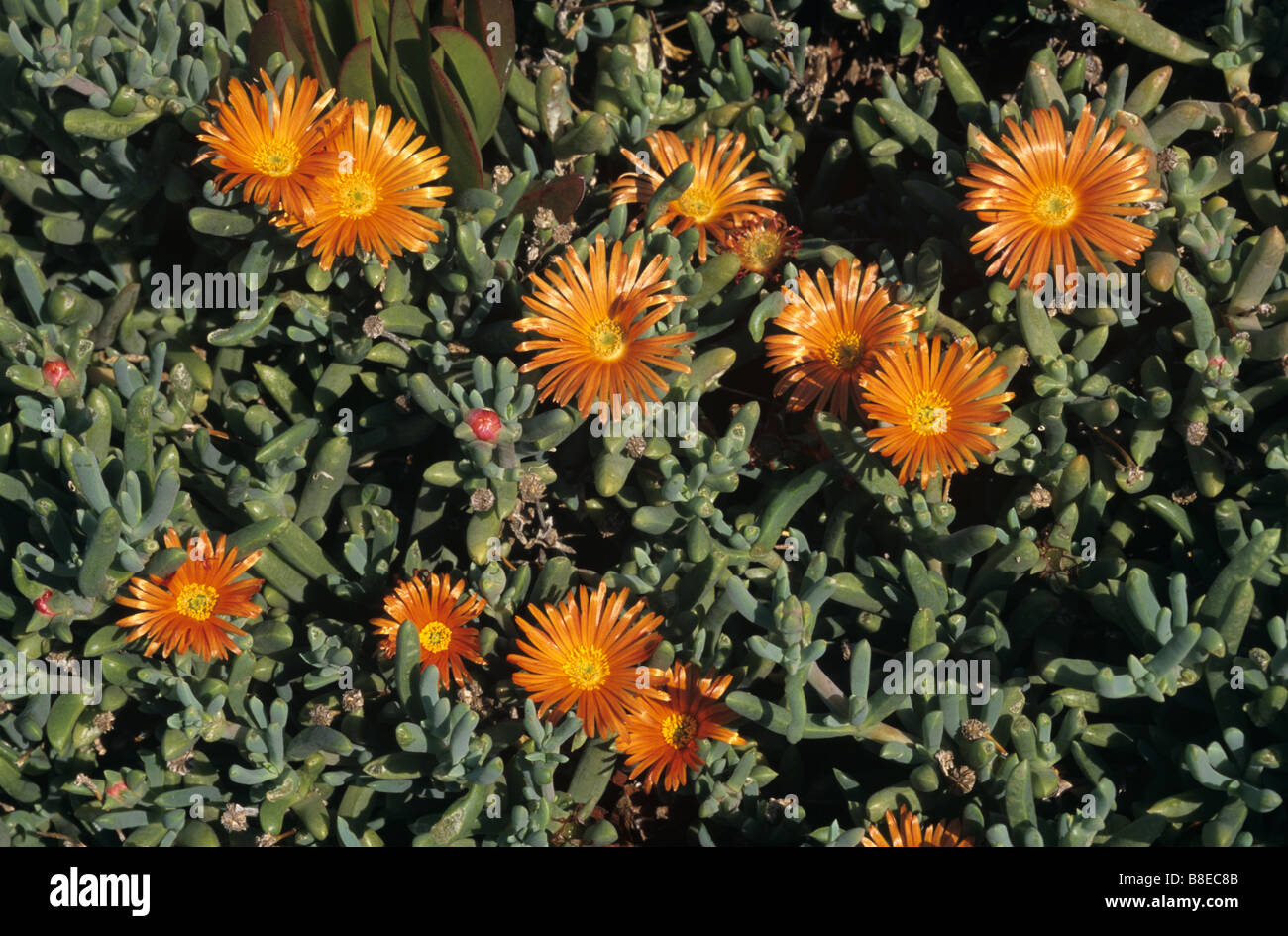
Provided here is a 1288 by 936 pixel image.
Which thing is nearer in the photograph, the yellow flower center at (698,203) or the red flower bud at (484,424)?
the red flower bud at (484,424)

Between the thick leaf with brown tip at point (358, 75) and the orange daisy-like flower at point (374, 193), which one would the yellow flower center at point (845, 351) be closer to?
the orange daisy-like flower at point (374, 193)

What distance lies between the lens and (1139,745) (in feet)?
5.75

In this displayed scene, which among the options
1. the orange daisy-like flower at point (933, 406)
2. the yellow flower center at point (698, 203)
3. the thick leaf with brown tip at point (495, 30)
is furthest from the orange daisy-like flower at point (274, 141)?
the orange daisy-like flower at point (933, 406)

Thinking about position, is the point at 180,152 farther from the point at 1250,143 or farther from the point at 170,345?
the point at 1250,143

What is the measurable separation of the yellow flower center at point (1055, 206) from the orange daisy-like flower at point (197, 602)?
1.40 m

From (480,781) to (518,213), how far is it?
944mm

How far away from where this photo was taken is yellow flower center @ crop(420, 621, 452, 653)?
182 centimetres

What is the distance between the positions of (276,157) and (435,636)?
83cm

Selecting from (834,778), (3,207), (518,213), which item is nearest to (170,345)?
(3,207)

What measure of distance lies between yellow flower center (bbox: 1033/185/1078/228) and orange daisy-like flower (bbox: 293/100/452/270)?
977 mm

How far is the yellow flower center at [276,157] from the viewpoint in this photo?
71.9 inches

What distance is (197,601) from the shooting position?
69.7 inches

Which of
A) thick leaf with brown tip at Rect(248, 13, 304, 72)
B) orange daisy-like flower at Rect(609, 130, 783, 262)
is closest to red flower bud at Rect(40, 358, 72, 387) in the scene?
thick leaf with brown tip at Rect(248, 13, 304, 72)

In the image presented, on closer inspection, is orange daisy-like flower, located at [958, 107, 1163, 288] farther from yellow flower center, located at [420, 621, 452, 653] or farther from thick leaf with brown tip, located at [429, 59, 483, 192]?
yellow flower center, located at [420, 621, 452, 653]
